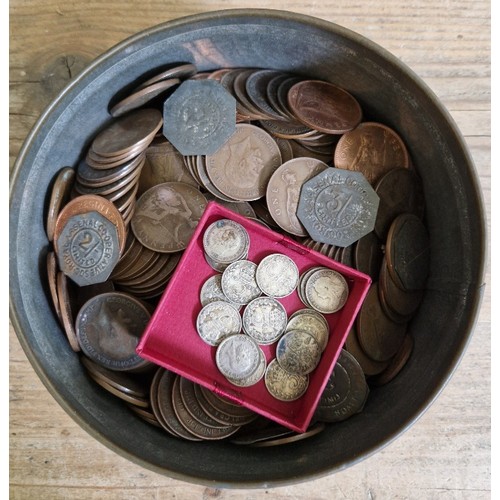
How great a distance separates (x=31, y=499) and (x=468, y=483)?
3.06 feet

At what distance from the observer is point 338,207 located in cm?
111

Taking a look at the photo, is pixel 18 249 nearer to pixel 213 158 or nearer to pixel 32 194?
pixel 32 194

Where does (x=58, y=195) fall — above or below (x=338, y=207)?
below

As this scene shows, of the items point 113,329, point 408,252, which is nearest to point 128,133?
point 113,329

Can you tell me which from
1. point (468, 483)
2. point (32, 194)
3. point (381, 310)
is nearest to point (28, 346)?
point (32, 194)

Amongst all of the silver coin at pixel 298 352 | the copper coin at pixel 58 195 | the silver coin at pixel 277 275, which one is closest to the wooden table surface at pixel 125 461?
the copper coin at pixel 58 195

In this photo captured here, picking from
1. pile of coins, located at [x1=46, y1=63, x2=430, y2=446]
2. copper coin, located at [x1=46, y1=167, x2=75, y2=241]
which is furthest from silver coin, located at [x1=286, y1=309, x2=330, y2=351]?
copper coin, located at [x1=46, y1=167, x2=75, y2=241]

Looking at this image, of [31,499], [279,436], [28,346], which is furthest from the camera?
[31,499]

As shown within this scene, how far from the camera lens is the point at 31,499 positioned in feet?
3.86

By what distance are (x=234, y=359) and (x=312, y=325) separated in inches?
6.7

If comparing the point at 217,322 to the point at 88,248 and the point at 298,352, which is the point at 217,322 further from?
the point at 88,248

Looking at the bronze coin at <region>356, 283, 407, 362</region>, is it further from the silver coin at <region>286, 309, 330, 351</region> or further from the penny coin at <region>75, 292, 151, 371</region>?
the penny coin at <region>75, 292, 151, 371</region>

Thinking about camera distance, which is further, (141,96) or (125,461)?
(125,461)

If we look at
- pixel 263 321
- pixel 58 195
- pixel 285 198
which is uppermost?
pixel 285 198
